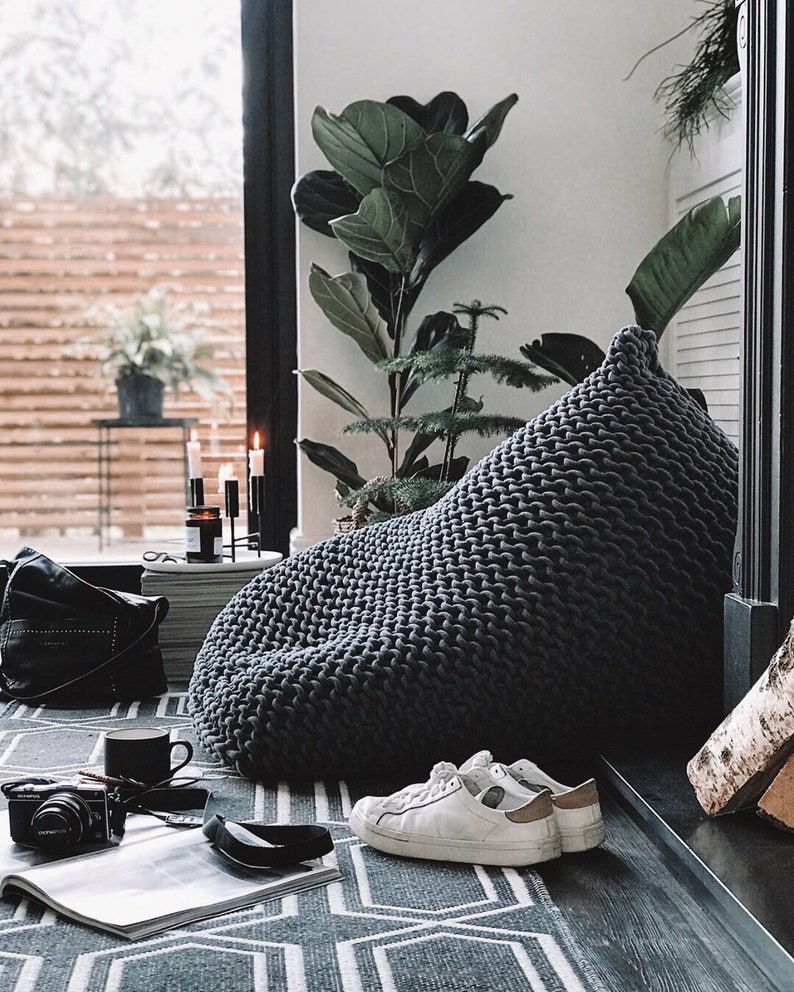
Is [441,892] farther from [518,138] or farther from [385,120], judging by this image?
[518,138]

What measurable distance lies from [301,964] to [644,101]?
2.76 metres

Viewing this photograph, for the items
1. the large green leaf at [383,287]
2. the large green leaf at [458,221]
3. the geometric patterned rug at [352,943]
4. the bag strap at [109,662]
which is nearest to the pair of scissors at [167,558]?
the bag strap at [109,662]

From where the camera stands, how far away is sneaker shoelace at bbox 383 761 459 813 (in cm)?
159

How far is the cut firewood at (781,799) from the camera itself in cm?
145

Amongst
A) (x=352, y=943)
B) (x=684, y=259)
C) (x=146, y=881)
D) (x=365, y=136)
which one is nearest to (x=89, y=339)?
(x=365, y=136)

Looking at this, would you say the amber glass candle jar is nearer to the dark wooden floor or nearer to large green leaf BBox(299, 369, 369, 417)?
large green leaf BBox(299, 369, 369, 417)

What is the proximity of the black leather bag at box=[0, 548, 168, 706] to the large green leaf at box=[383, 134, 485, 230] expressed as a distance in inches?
44.3

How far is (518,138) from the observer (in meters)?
3.38

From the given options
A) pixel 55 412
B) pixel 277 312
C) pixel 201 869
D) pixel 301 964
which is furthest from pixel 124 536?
pixel 301 964

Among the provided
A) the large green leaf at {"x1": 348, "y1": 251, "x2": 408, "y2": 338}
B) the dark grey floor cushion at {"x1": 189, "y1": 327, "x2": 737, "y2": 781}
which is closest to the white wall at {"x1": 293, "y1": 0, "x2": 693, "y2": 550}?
the large green leaf at {"x1": 348, "y1": 251, "x2": 408, "y2": 338}

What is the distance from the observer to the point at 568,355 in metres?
2.97

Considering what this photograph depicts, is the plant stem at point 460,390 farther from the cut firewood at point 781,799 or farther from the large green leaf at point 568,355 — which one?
the cut firewood at point 781,799

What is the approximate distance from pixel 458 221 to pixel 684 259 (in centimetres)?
65

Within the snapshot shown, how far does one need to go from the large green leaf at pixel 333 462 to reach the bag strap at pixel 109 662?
72cm
